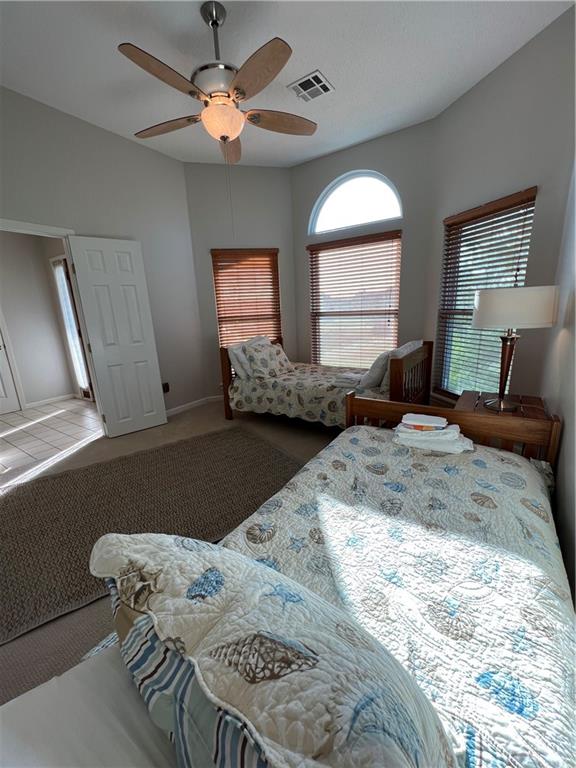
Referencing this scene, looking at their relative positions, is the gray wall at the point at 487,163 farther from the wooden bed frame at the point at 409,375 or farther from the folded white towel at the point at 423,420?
the folded white towel at the point at 423,420

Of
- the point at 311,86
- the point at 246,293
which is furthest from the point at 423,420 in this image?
the point at 246,293

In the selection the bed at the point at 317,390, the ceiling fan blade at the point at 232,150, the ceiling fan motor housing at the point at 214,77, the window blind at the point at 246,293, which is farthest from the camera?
the window blind at the point at 246,293

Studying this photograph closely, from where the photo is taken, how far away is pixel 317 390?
3209 mm

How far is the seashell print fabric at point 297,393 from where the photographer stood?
312cm

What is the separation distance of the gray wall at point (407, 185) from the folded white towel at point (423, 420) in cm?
195

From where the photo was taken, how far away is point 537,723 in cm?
59

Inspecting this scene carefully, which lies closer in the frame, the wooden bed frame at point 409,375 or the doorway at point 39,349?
the wooden bed frame at point 409,375

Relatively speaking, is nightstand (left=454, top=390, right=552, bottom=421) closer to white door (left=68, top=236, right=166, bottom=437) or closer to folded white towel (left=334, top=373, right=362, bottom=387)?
folded white towel (left=334, top=373, right=362, bottom=387)

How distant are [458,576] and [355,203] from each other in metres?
4.01

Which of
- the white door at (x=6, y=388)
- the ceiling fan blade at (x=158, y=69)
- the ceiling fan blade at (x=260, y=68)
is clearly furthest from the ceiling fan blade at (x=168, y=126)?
the white door at (x=6, y=388)

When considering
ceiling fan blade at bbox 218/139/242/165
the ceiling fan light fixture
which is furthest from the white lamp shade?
ceiling fan blade at bbox 218/139/242/165

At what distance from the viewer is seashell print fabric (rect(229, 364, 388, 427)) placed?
3.12 meters

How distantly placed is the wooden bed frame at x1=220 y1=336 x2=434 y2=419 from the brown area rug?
93cm

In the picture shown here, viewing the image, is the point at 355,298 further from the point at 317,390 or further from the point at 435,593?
the point at 435,593
